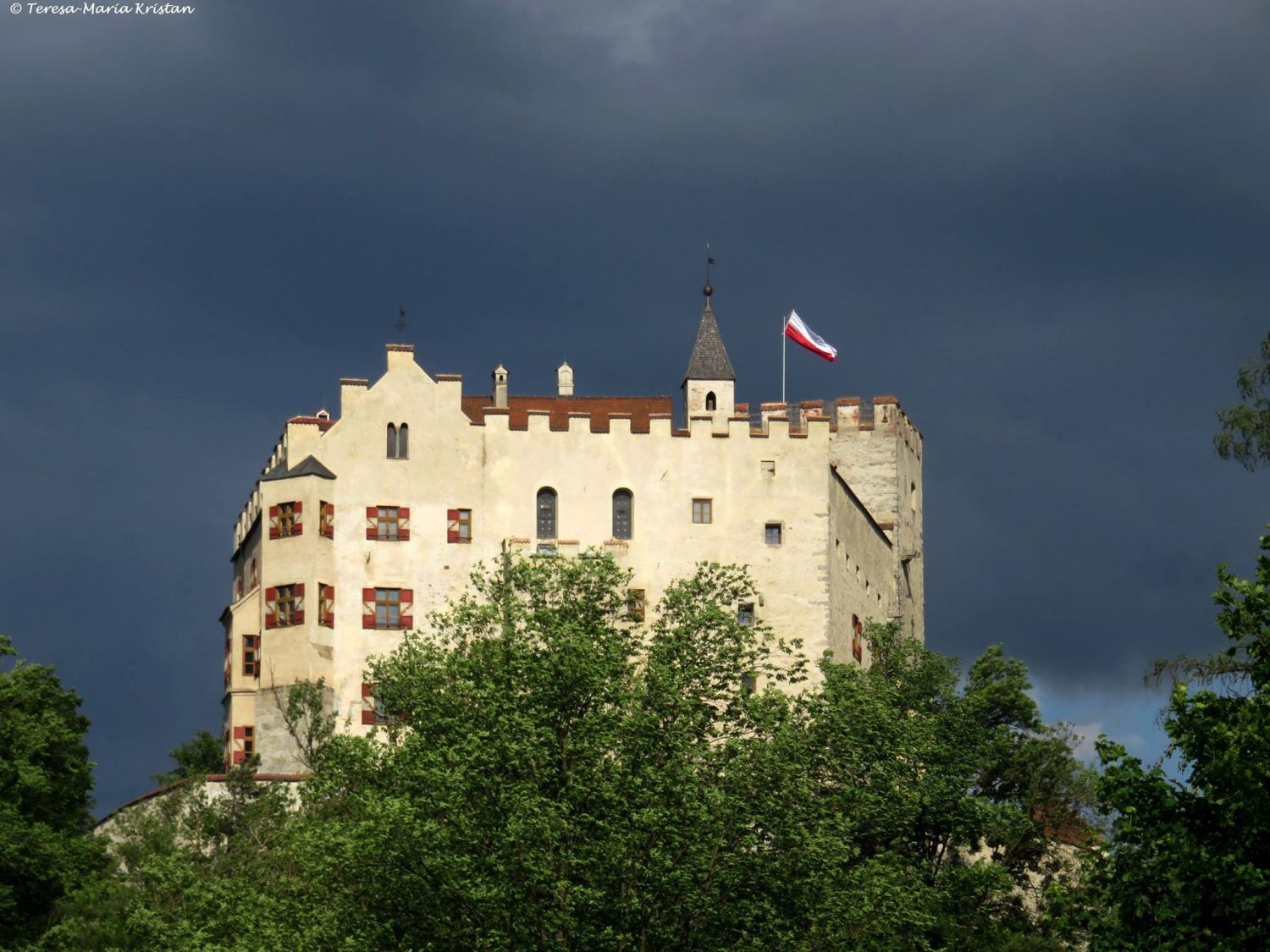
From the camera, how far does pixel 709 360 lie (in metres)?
106

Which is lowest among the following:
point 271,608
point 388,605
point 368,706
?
point 368,706

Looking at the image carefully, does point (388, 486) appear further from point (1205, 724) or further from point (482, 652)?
point (1205, 724)

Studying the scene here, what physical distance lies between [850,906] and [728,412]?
5089 cm


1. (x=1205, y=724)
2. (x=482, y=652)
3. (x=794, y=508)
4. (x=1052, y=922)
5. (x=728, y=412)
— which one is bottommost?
(x=1052, y=922)

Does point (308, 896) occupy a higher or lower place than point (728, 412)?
lower

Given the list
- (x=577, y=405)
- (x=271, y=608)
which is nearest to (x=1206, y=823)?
(x=271, y=608)

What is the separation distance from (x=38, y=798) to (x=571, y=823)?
25051mm

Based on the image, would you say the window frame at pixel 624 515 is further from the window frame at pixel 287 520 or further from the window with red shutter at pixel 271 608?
the window with red shutter at pixel 271 608

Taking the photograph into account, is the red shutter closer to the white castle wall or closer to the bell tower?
the white castle wall

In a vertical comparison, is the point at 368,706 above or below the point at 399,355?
below

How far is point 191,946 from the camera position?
56.0 metres

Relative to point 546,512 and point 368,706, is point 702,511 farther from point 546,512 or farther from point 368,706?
point 368,706

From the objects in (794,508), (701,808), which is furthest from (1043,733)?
(701,808)

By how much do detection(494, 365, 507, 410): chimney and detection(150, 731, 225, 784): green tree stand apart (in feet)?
55.8
